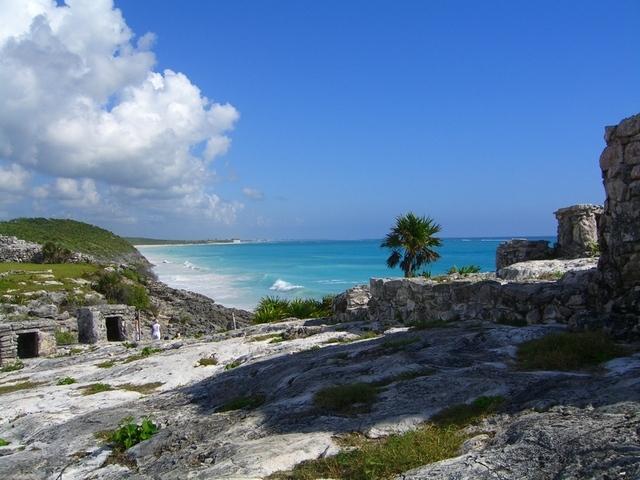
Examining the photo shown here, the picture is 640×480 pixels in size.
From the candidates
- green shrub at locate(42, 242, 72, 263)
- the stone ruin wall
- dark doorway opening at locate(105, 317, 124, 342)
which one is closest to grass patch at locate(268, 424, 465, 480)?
the stone ruin wall

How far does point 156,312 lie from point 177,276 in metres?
48.7

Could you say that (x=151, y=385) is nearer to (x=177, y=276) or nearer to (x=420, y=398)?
(x=420, y=398)

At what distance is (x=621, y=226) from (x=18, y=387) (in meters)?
13.3

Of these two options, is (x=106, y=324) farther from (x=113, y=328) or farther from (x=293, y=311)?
(x=293, y=311)

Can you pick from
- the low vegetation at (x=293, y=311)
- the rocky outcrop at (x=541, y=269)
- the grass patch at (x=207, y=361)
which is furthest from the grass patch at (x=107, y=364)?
the rocky outcrop at (x=541, y=269)

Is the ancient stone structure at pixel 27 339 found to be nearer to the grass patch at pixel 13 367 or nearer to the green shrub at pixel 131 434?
the grass patch at pixel 13 367

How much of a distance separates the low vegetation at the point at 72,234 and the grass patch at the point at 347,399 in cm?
7994

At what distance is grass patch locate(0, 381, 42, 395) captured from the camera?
541 inches

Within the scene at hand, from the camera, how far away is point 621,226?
8586 mm

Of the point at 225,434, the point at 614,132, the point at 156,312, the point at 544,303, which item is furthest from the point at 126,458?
the point at 156,312

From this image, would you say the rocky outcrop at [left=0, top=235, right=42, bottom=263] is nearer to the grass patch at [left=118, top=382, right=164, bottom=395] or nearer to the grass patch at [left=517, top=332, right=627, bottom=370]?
the grass patch at [left=118, top=382, right=164, bottom=395]

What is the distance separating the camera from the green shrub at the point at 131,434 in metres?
6.98

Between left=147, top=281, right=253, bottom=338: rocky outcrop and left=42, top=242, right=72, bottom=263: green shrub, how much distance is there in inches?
560

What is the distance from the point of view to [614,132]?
8.80 meters
